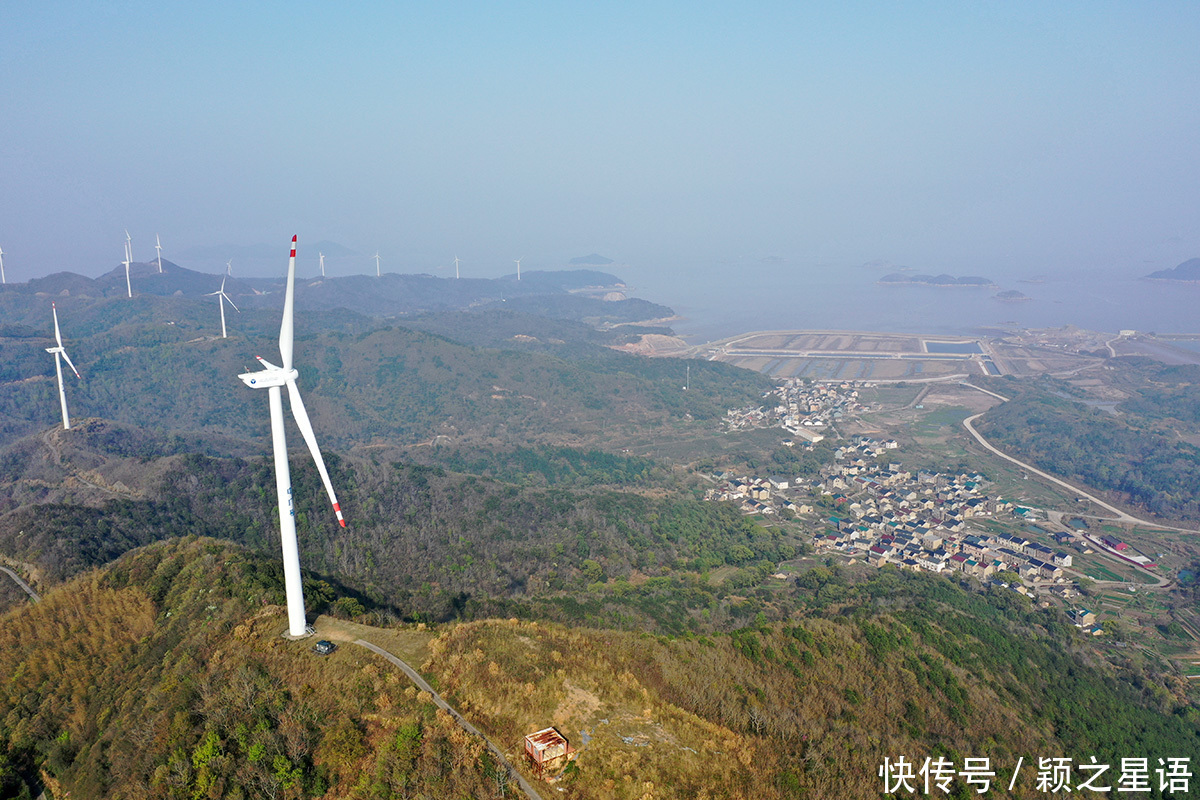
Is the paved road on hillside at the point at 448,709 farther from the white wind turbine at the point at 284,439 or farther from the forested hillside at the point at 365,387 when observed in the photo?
the forested hillside at the point at 365,387

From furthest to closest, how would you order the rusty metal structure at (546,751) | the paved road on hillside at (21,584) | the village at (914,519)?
1. the village at (914,519)
2. the paved road on hillside at (21,584)
3. the rusty metal structure at (546,751)

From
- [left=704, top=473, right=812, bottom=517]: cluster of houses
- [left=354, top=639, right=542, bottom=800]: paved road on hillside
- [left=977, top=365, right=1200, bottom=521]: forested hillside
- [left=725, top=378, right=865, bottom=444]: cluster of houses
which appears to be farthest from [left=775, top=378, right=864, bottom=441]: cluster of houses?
[left=354, top=639, right=542, bottom=800]: paved road on hillside

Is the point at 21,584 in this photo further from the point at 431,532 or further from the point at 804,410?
the point at 804,410

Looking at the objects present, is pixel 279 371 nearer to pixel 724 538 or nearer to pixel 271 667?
pixel 271 667

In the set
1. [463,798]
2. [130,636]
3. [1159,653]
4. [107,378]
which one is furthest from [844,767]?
[107,378]

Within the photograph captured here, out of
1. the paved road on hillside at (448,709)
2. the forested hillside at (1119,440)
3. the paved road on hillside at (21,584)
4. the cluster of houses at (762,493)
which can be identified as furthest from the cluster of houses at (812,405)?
the paved road on hillside at (21,584)

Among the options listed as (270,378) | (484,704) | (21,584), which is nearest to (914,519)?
(484,704)
